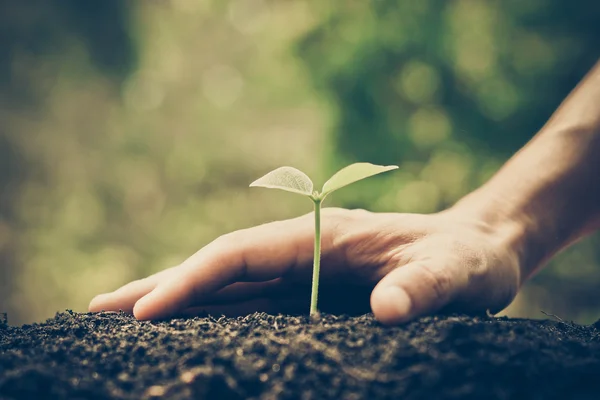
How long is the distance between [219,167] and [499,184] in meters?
4.68

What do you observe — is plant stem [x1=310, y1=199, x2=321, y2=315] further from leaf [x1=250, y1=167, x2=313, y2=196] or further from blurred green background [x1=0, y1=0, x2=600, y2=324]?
blurred green background [x1=0, y1=0, x2=600, y2=324]

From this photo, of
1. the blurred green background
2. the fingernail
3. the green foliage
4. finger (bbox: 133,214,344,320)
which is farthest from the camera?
the blurred green background

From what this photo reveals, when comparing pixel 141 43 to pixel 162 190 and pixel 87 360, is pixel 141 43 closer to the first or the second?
pixel 162 190

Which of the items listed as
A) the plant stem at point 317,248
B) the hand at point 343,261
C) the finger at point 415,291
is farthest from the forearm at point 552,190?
the plant stem at point 317,248

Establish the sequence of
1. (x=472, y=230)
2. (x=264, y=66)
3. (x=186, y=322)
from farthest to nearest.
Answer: (x=264, y=66) → (x=472, y=230) → (x=186, y=322)

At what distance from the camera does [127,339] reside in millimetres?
1112

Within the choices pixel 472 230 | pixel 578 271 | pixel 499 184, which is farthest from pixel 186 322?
pixel 578 271

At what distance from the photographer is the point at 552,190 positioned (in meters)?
1.74

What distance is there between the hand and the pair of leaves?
30cm

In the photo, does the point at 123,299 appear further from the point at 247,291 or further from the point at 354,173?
the point at 354,173

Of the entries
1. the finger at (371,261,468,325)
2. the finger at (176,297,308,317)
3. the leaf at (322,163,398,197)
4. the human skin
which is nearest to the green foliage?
the human skin

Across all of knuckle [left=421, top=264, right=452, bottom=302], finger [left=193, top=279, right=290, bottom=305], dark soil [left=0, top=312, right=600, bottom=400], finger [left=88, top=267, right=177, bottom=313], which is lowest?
dark soil [left=0, top=312, right=600, bottom=400]

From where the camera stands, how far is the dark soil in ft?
2.74

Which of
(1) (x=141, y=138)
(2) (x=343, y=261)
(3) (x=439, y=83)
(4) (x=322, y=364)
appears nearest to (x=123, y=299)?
(2) (x=343, y=261)
